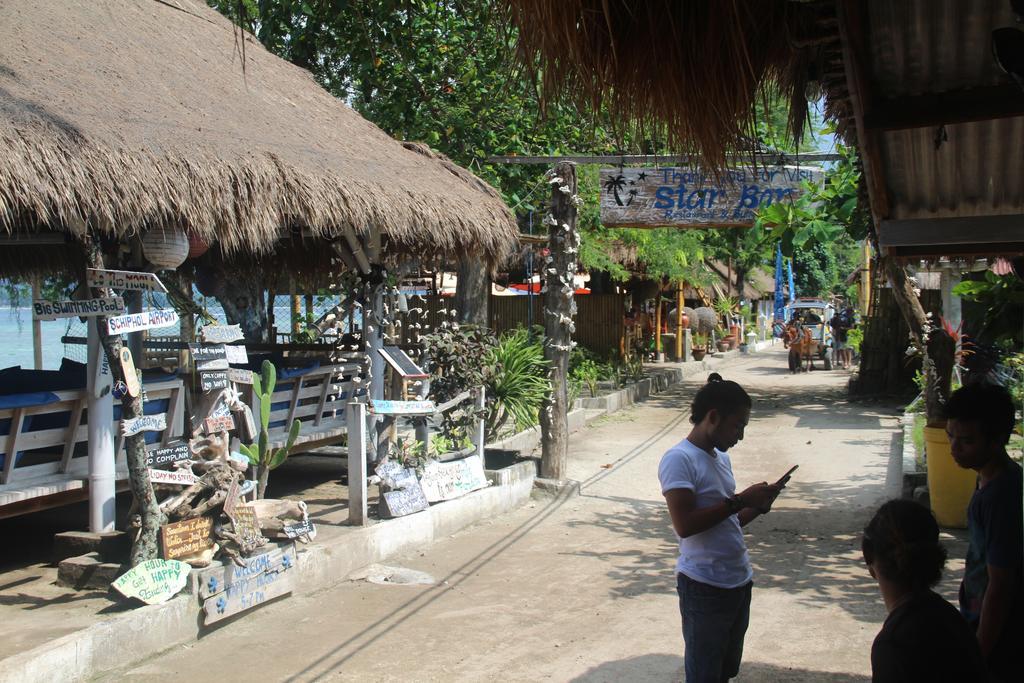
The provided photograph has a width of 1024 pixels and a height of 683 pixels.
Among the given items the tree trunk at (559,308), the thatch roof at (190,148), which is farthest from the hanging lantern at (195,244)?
the tree trunk at (559,308)

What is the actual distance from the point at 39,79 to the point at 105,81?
0.61m

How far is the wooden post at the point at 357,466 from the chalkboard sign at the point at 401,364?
2.24ft

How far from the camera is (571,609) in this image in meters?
6.19

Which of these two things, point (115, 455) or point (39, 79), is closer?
point (39, 79)

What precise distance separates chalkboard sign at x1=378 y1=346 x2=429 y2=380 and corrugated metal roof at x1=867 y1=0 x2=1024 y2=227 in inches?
174

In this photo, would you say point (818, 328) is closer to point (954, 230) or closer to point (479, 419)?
point (479, 419)

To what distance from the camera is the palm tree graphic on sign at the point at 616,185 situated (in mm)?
10453

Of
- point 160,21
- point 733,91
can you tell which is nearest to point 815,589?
point 733,91

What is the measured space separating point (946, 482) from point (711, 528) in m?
5.18

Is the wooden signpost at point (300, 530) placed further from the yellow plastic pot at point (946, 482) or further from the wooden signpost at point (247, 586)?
the yellow plastic pot at point (946, 482)

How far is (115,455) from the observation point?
22.2 feet

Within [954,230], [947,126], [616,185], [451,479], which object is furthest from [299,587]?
→ [616,185]

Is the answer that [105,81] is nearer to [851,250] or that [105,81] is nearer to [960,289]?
[960,289]

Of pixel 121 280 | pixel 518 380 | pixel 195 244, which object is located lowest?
pixel 518 380
